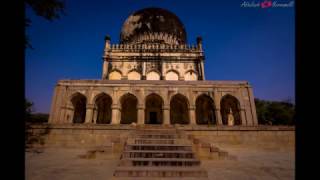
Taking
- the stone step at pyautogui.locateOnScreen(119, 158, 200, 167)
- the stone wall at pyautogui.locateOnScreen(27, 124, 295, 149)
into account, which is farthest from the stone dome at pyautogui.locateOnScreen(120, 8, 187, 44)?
the stone step at pyautogui.locateOnScreen(119, 158, 200, 167)

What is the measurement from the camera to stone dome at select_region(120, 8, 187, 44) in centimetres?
2630

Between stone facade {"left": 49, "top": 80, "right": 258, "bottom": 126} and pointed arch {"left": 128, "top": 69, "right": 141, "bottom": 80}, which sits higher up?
pointed arch {"left": 128, "top": 69, "right": 141, "bottom": 80}

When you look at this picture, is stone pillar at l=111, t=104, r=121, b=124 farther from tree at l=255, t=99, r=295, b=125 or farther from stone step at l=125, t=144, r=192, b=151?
tree at l=255, t=99, r=295, b=125

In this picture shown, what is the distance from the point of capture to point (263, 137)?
13.1 metres

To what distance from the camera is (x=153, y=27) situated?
26.8 meters

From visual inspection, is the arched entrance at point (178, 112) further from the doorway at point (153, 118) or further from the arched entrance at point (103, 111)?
the arched entrance at point (103, 111)

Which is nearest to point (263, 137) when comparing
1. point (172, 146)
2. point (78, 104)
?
point (172, 146)

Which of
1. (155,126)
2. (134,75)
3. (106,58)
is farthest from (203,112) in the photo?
(106,58)

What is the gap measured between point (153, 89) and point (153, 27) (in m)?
13.6

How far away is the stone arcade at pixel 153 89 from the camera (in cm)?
1599

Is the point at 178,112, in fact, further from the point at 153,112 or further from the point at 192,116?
the point at 192,116
